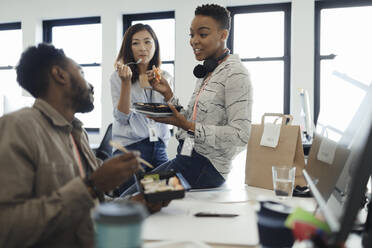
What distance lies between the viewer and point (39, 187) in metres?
0.82

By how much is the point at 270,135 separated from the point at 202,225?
2.42 ft

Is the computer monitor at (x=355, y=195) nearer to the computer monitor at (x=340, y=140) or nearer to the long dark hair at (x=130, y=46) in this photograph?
the computer monitor at (x=340, y=140)

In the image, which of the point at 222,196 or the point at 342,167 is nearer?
the point at 342,167

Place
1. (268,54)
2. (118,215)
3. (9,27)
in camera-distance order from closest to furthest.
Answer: (118,215) < (268,54) < (9,27)

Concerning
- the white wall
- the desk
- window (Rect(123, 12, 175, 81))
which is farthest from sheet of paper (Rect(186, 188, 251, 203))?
window (Rect(123, 12, 175, 81))

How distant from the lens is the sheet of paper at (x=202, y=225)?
79 cm

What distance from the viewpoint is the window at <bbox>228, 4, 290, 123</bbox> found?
4145 millimetres

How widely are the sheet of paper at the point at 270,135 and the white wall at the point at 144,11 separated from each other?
8.53ft

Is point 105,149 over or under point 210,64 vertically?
under

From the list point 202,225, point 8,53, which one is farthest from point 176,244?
point 8,53

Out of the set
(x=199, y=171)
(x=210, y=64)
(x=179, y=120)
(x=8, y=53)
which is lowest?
(x=199, y=171)

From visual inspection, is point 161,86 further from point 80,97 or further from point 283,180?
point 283,180

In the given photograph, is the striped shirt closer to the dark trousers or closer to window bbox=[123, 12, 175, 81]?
the dark trousers

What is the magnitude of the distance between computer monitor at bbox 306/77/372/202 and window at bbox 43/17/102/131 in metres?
4.07
